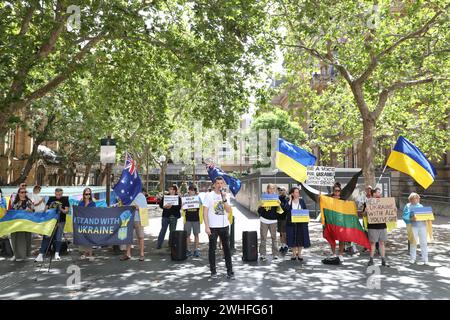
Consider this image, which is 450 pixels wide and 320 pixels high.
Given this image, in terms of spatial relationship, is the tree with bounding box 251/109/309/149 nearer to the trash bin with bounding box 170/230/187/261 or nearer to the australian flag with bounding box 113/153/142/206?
the australian flag with bounding box 113/153/142/206

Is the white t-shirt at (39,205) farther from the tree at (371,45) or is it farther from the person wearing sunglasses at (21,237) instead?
the tree at (371,45)

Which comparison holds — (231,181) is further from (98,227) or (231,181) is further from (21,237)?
(21,237)

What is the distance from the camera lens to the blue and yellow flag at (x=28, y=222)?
32.4 feet

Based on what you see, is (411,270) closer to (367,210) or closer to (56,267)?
Answer: (367,210)

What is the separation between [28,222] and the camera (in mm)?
10109

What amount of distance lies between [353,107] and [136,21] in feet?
44.3

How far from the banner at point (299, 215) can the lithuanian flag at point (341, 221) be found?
55cm

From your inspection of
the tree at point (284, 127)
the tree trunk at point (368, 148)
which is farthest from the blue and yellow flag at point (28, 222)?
the tree at point (284, 127)

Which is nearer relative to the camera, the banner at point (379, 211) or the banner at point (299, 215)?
the banner at point (379, 211)

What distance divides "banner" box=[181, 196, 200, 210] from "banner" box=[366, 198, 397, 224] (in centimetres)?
433

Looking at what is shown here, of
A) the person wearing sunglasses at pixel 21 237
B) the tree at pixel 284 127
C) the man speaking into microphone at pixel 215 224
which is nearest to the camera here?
the man speaking into microphone at pixel 215 224

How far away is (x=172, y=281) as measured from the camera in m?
8.17

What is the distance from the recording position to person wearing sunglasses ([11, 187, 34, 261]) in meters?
10.7
